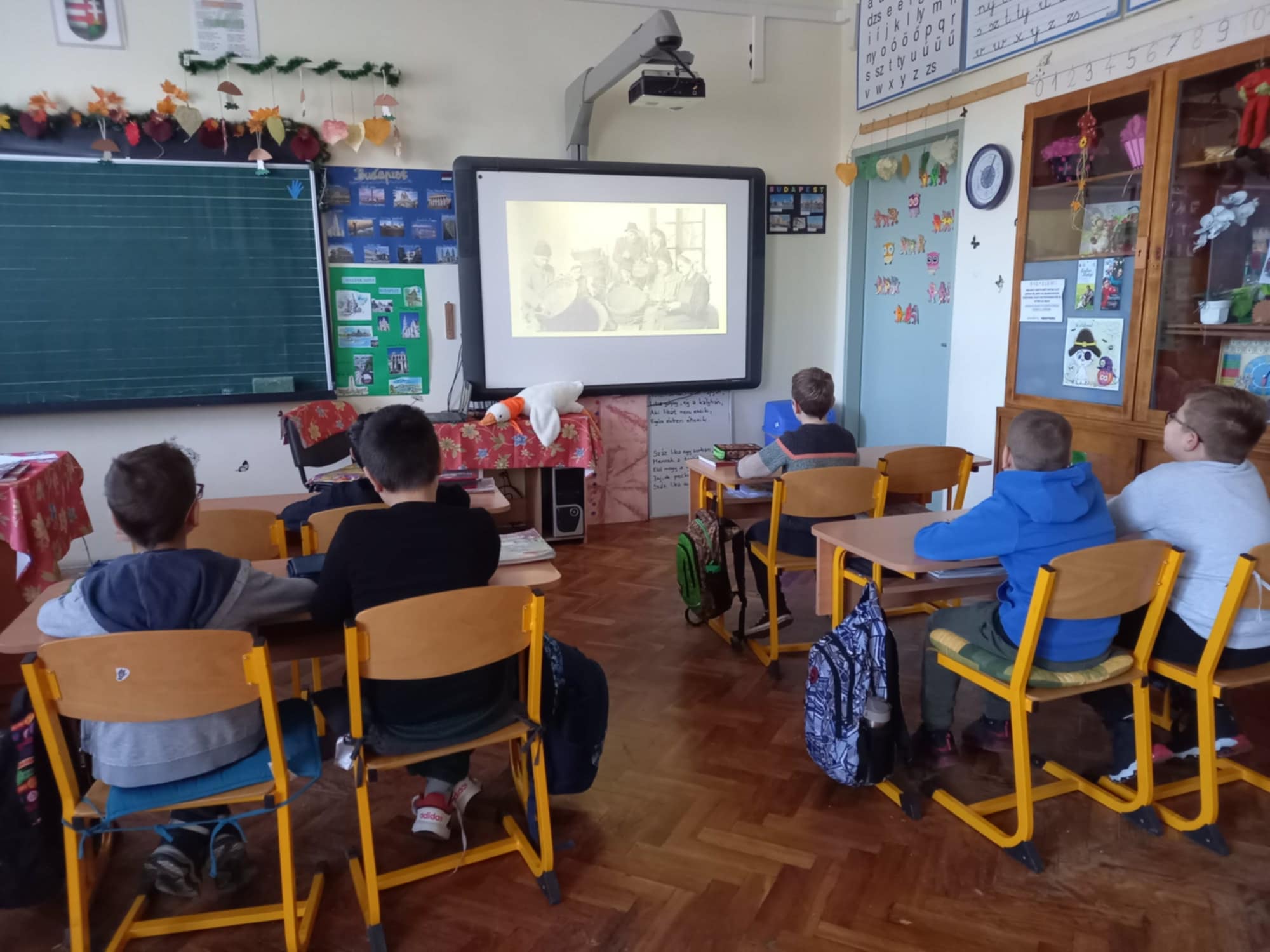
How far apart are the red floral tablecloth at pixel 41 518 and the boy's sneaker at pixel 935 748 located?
9.20ft

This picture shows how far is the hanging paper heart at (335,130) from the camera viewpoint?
4367mm

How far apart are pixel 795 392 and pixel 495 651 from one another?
179cm

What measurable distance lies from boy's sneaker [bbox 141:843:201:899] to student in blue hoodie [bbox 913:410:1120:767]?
6.02 feet

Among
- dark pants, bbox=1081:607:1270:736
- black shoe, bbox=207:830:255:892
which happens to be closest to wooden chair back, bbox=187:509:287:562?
black shoe, bbox=207:830:255:892

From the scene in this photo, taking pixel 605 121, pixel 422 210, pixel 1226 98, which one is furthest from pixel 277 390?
pixel 1226 98

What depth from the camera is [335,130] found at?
14.3 feet

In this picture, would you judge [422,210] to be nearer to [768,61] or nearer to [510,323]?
[510,323]

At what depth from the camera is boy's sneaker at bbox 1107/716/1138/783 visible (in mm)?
2309

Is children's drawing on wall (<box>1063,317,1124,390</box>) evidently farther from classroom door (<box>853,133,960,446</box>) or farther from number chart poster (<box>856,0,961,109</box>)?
number chart poster (<box>856,0,961,109</box>)

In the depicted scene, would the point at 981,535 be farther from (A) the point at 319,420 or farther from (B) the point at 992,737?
(A) the point at 319,420

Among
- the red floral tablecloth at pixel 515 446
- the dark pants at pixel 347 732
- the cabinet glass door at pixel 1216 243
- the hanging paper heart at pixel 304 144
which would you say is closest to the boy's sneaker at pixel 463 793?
the dark pants at pixel 347 732

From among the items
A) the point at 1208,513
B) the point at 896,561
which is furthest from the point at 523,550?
the point at 1208,513

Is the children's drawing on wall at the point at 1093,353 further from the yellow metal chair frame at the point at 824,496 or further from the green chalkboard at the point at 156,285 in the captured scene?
the green chalkboard at the point at 156,285

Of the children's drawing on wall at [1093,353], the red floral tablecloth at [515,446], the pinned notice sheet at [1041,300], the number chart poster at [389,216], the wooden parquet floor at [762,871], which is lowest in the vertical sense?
the wooden parquet floor at [762,871]
